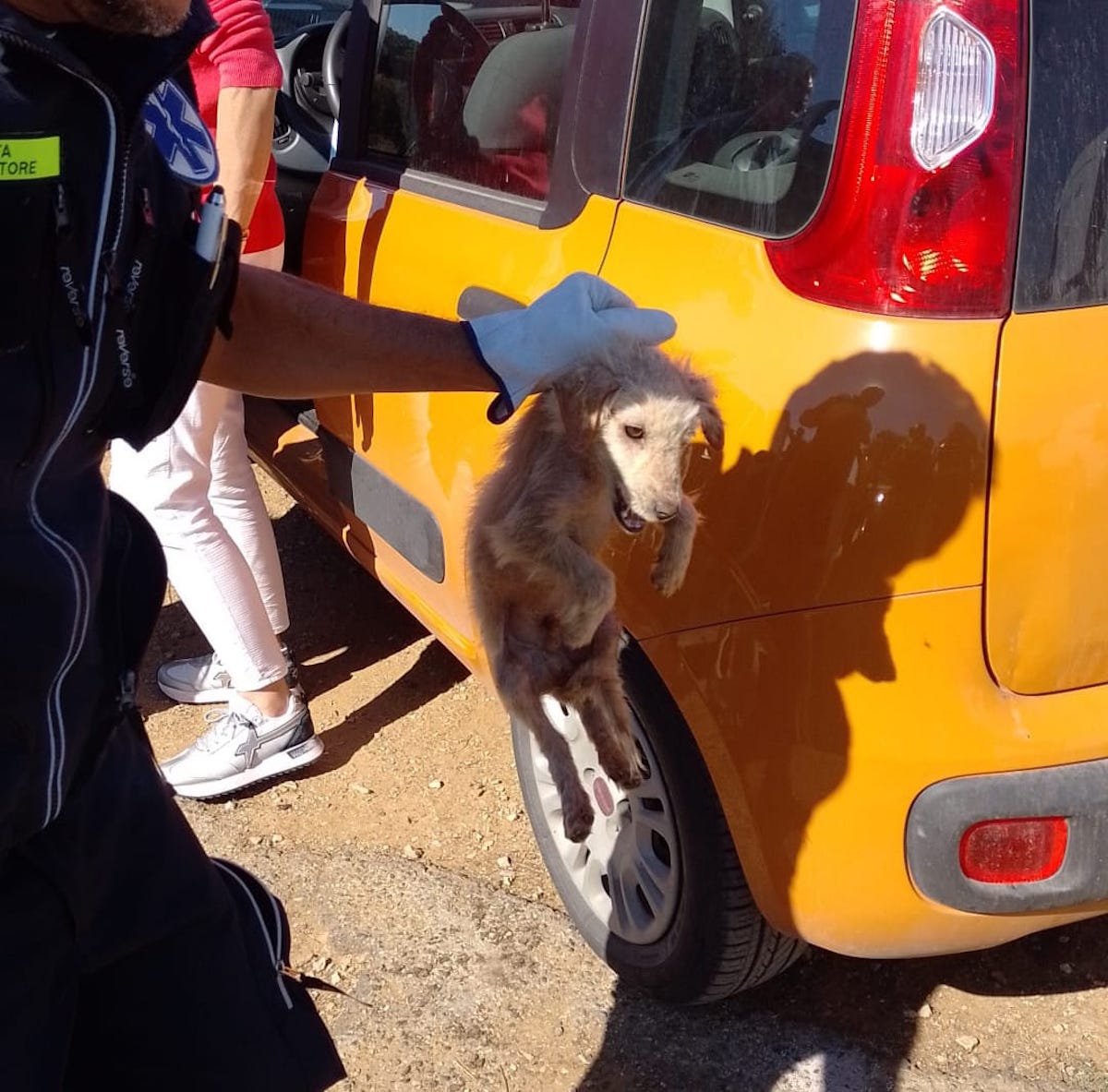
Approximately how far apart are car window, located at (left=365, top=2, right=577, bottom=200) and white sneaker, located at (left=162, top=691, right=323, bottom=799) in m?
1.83

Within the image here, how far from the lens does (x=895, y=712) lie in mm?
2201

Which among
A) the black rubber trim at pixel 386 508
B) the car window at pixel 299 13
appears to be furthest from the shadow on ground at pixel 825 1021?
the car window at pixel 299 13

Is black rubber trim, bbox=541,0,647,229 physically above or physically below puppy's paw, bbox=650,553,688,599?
above

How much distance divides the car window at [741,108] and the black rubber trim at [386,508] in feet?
3.80

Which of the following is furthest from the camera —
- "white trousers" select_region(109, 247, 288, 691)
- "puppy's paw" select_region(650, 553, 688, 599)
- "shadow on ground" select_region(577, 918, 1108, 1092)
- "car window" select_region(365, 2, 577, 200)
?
"white trousers" select_region(109, 247, 288, 691)

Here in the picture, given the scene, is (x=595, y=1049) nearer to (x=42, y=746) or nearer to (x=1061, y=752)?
(x=1061, y=752)

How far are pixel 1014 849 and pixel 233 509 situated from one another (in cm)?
275

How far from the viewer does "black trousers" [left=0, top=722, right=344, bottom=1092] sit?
1.84 m

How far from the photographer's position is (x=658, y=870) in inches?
114

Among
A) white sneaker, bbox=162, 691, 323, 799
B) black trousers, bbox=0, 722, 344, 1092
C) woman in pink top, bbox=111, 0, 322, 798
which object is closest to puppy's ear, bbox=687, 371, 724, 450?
black trousers, bbox=0, 722, 344, 1092

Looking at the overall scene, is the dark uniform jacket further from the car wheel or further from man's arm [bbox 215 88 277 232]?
man's arm [bbox 215 88 277 232]

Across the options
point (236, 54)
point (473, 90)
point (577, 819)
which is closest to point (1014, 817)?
point (577, 819)

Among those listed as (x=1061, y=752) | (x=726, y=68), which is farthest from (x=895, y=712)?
(x=726, y=68)

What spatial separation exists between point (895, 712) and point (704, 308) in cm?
84
